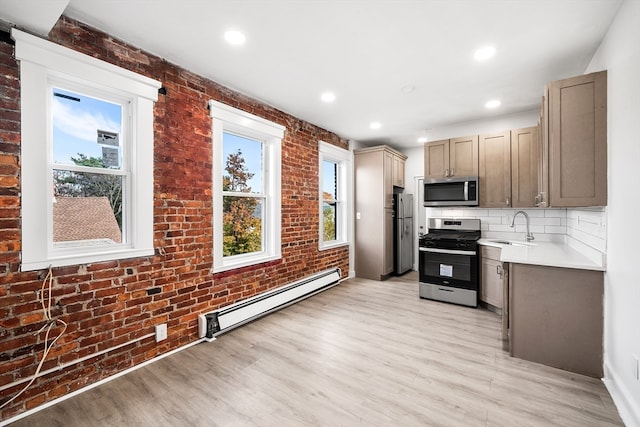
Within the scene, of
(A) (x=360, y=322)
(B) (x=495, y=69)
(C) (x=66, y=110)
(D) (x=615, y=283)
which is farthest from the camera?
(A) (x=360, y=322)

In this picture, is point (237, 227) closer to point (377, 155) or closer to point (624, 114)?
point (377, 155)

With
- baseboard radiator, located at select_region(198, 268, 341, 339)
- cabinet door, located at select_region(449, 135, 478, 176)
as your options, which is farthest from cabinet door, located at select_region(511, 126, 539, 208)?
baseboard radiator, located at select_region(198, 268, 341, 339)

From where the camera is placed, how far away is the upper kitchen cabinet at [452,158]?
4039mm

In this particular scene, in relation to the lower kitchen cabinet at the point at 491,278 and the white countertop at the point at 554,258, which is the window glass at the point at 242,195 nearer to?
the white countertop at the point at 554,258

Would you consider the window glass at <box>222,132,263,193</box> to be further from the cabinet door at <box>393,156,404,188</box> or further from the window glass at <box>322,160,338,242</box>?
the cabinet door at <box>393,156,404,188</box>

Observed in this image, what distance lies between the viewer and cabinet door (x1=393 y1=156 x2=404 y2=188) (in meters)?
5.43

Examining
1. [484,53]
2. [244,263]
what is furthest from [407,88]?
[244,263]

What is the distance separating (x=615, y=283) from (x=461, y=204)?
2222mm

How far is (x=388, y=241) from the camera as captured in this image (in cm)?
523

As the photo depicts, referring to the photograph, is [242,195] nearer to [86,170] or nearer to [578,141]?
[86,170]

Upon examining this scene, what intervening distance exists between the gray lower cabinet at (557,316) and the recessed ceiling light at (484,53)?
184cm

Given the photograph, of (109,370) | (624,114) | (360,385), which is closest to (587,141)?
(624,114)

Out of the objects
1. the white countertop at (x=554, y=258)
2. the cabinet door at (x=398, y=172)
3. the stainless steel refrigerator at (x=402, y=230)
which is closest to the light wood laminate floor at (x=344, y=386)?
the white countertop at (x=554, y=258)

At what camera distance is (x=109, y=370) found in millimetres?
2137
